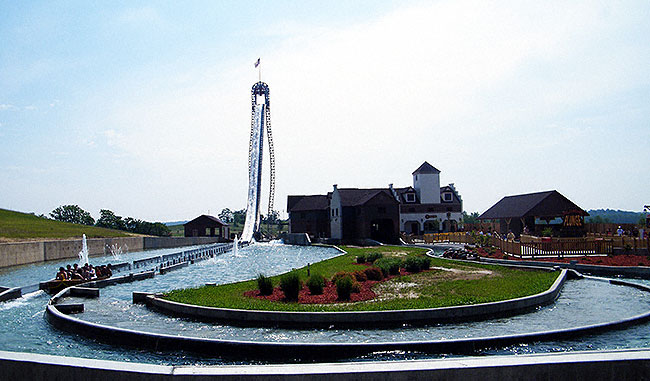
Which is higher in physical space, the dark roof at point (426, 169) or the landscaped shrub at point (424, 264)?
the dark roof at point (426, 169)

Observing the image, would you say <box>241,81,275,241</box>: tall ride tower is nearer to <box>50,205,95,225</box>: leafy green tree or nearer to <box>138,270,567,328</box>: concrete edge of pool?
<box>50,205,95,225</box>: leafy green tree

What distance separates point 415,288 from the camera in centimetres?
2322

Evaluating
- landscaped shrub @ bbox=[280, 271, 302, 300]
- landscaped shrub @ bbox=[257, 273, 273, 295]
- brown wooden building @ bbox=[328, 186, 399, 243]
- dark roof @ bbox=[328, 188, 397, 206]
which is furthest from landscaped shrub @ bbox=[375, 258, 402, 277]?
dark roof @ bbox=[328, 188, 397, 206]

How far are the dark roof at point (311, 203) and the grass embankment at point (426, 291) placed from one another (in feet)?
198

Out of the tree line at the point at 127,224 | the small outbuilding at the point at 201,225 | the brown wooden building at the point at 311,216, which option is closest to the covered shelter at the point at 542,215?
the brown wooden building at the point at 311,216

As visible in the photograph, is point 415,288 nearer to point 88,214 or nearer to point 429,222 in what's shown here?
point 429,222

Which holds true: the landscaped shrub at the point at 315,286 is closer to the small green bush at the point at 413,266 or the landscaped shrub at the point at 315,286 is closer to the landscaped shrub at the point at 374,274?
the landscaped shrub at the point at 374,274

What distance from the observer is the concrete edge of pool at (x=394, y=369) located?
7.05 metres

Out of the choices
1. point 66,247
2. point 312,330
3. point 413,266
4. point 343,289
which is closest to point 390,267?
point 413,266

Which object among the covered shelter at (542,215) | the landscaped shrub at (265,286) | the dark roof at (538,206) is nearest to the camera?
the landscaped shrub at (265,286)

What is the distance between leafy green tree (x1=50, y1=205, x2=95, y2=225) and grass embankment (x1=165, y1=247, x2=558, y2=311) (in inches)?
4492

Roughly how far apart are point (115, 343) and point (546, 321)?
557 inches

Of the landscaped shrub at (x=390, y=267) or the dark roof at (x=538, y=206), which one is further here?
the dark roof at (x=538, y=206)

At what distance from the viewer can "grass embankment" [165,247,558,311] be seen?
1850 centimetres
